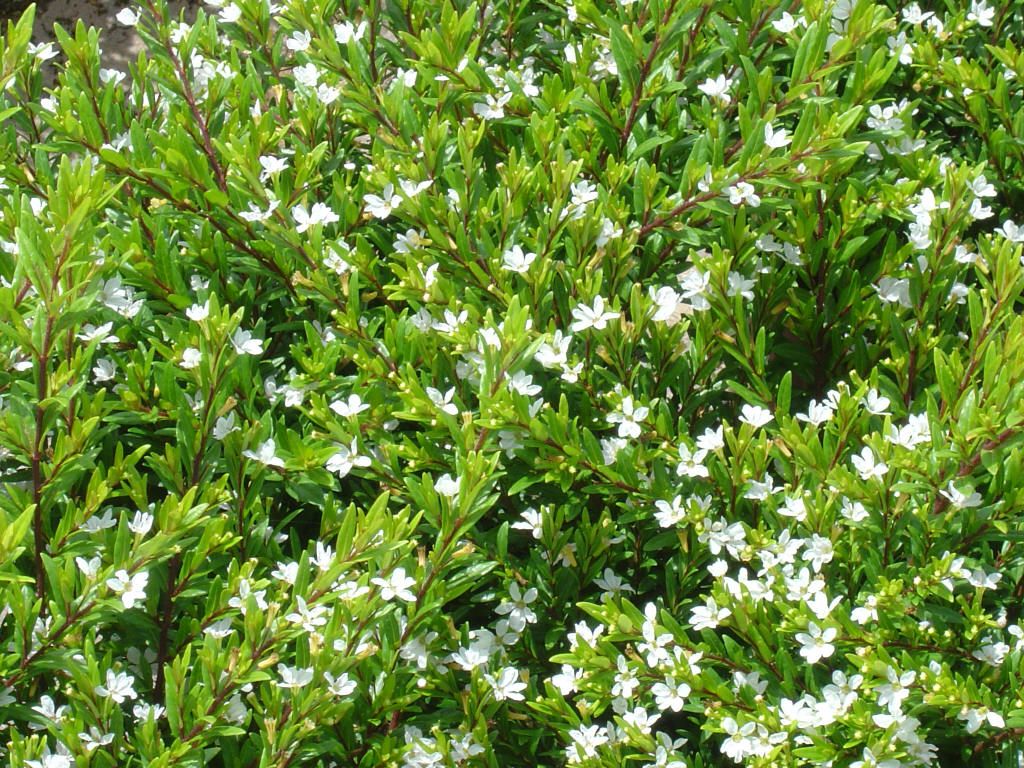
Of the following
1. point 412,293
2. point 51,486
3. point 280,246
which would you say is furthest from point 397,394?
point 51,486

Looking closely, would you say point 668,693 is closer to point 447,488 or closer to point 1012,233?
point 447,488

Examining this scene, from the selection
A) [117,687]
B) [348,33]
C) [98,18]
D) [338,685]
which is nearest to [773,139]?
[348,33]

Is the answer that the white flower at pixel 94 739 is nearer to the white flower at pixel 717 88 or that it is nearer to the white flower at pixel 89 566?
the white flower at pixel 89 566

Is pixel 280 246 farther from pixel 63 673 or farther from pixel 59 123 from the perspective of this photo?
pixel 63 673

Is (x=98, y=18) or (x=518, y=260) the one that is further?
(x=98, y=18)

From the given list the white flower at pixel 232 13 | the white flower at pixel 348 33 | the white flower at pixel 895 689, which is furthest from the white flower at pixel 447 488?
the white flower at pixel 232 13

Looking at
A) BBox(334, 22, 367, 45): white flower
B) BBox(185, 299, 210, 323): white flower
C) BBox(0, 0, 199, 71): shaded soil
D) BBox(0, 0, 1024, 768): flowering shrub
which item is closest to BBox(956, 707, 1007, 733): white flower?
BBox(0, 0, 1024, 768): flowering shrub

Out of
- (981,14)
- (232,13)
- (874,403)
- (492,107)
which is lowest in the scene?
(874,403)
